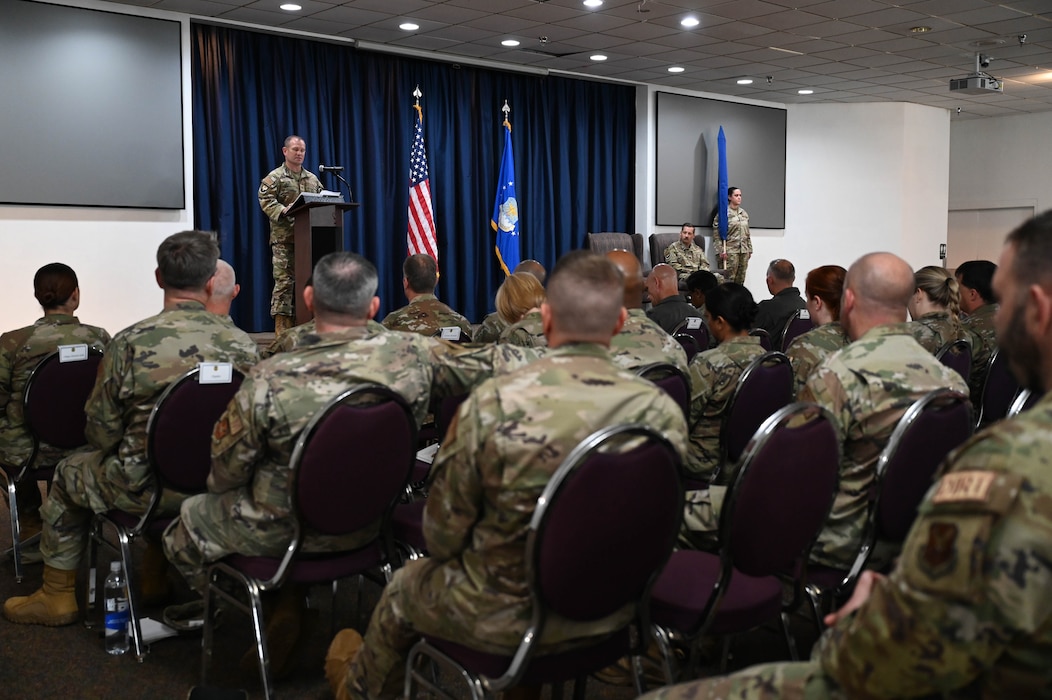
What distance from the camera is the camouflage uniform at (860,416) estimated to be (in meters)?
2.48

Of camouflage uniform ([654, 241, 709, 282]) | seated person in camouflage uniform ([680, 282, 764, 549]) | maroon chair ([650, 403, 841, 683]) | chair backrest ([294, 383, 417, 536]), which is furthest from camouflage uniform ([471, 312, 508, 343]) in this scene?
camouflage uniform ([654, 241, 709, 282])

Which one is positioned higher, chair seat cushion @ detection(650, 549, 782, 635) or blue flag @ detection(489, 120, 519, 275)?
blue flag @ detection(489, 120, 519, 275)

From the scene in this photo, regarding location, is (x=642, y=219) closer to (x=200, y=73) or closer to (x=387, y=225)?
(x=387, y=225)

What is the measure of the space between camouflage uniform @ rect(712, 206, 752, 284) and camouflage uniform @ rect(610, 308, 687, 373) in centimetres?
959

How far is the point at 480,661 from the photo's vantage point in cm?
186

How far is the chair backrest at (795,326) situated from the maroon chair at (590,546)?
180 inches

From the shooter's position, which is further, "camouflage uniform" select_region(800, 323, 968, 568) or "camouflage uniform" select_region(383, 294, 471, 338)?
"camouflage uniform" select_region(383, 294, 471, 338)

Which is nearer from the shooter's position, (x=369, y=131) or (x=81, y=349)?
(x=81, y=349)

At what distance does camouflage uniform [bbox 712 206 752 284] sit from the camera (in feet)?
43.0

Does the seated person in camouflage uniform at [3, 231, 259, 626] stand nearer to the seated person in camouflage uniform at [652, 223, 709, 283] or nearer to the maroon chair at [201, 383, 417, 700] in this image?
the maroon chair at [201, 383, 417, 700]

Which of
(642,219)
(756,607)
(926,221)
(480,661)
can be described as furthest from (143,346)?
(926,221)

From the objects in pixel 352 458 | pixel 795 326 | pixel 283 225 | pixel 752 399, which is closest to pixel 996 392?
pixel 752 399

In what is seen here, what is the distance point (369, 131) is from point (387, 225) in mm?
1064

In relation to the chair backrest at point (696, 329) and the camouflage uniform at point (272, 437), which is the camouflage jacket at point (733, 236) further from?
Result: the camouflage uniform at point (272, 437)
